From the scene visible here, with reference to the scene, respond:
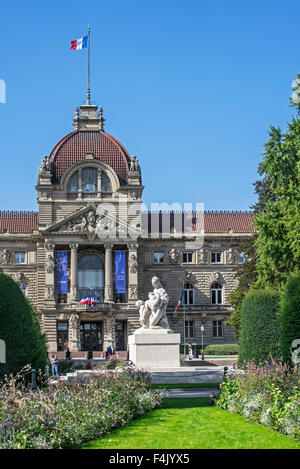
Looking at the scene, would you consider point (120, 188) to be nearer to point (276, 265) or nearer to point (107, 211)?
point (107, 211)

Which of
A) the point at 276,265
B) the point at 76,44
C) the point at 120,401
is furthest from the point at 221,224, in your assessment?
the point at 120,401

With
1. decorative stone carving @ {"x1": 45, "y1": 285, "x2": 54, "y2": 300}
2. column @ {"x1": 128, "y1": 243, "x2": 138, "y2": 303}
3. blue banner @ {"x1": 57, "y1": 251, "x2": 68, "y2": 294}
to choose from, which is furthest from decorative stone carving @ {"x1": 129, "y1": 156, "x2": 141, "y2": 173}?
decorative stone carving @ {"x1": 45, "y1": 285, "x2": 54, "y2": 300}

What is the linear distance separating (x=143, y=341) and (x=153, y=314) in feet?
4.22

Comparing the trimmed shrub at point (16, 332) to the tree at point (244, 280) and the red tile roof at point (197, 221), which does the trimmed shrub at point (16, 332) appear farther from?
the red tile roof at point (197, 221)

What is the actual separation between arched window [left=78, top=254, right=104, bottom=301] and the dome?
8638 millimetres

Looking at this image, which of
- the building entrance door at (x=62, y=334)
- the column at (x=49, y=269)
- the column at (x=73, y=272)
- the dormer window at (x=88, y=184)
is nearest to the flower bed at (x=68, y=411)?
the column at (x=73, y=272)

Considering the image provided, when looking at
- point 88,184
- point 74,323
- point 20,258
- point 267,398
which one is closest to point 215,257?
point 88,184

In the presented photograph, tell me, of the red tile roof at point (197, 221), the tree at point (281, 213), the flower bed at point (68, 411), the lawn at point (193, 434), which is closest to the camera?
the flower bed at point (68, 411)

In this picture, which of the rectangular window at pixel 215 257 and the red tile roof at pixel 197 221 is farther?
the red tile roof at pixel 197 221

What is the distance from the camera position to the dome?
73188 millimetres

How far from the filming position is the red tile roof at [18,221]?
76.5 metres

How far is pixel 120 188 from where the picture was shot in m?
72.1

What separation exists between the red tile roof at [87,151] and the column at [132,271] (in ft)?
24.7

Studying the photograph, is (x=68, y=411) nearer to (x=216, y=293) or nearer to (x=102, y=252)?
(x=102, y=252)
